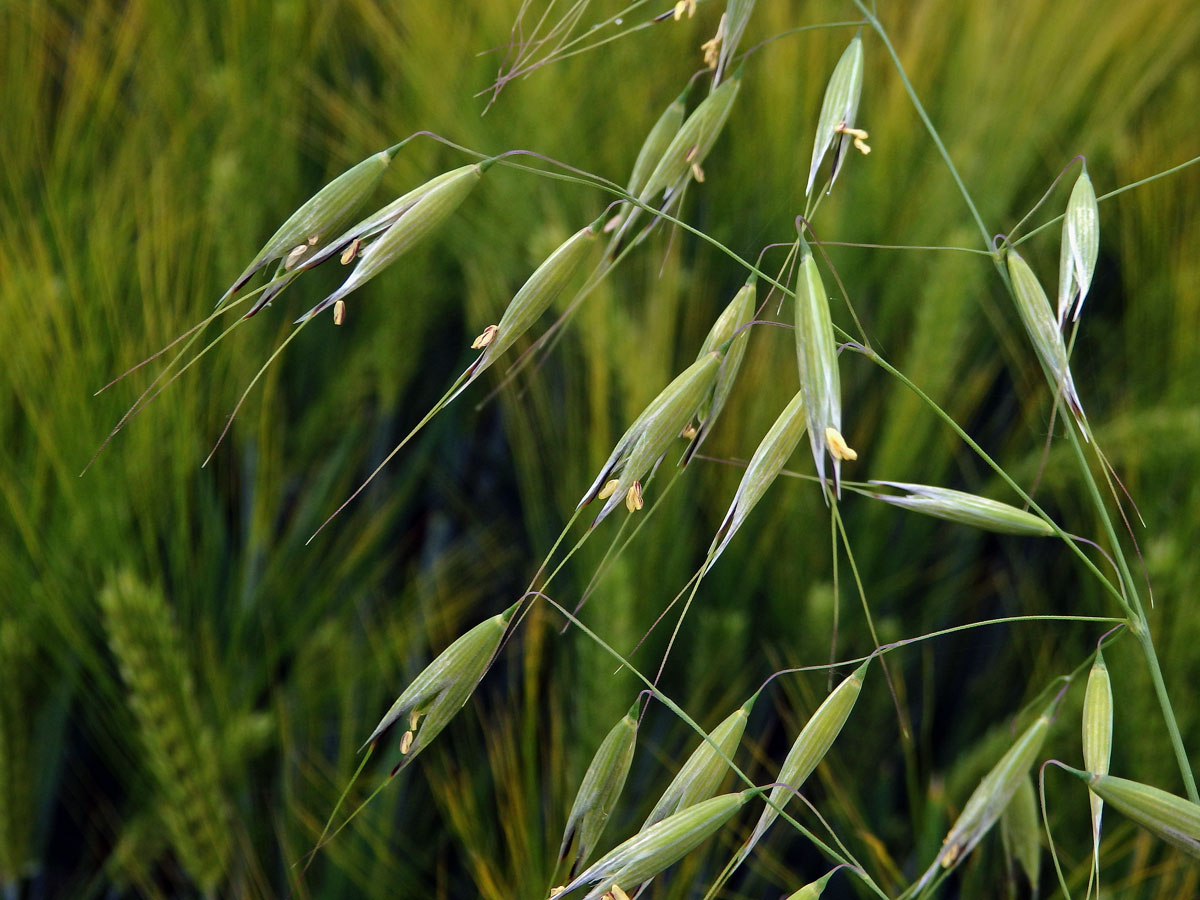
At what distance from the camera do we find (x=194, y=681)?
0.60m

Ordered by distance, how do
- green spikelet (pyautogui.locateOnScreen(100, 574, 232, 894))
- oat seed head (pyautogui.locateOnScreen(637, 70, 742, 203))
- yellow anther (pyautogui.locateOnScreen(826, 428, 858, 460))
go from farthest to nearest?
green spikelet (pyautogui.locateOnScreen(100, 574, 232, 894)), oat seed head (pyautogui.locateOnScreen(637, 70, 742, 203)), yellow anther (pyautogui.locateOnScreen(826, 428, 858, 460))

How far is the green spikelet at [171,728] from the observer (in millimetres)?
522

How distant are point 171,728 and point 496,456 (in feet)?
1.11

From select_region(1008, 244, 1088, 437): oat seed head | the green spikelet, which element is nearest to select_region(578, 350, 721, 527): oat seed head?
select_region(1008, 244, 1088, 437): oat seed head

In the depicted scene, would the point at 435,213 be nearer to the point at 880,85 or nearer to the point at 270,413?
the point at 270,413

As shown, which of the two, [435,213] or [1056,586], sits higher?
[435,213]

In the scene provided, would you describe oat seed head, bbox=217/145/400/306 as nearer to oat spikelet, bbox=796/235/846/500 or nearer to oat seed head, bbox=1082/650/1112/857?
oat spikelet, bbox=796/235/846/500

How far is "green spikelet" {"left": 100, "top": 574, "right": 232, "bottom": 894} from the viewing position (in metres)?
0.52

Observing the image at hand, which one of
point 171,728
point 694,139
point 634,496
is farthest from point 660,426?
point 171,728

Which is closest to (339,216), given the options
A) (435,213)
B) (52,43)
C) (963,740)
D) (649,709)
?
(435,213)

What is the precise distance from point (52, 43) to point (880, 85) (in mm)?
733

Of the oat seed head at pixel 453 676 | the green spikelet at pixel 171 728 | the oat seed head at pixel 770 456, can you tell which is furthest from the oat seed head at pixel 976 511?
the green spikelet at pixel 171 728

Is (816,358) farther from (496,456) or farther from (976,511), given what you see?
(496,456)

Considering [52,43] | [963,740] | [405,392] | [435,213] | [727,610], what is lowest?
[963,740]
